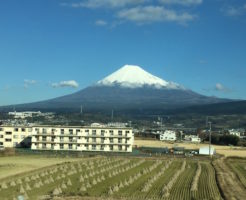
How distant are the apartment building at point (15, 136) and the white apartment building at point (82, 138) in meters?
2.85

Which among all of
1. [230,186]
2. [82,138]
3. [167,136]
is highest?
[82,138]

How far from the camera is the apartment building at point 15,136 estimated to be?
240 ft

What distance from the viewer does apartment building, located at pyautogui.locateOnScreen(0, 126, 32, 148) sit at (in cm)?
7312

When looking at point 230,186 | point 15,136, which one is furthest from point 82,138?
point 230,186

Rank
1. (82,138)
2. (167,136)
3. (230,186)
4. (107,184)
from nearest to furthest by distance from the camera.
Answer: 1. (230,186)
2. (107,184)
3. (82,138)
4. (167,136)

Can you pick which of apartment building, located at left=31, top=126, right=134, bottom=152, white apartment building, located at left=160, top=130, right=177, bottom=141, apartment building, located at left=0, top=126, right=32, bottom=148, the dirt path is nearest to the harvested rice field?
the dirt path

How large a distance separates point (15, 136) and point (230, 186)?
46.6 metres

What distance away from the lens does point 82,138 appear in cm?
7031


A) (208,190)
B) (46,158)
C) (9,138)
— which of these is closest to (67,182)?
(208,190)

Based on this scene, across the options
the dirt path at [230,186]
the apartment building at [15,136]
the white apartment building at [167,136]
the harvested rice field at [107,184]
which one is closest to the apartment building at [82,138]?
the apartment building at [15,136]

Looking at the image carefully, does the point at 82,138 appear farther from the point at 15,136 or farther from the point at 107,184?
the point at 107,184

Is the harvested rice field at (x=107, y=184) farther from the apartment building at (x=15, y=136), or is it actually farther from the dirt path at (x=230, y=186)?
the apartment building at (x=15, y=136)

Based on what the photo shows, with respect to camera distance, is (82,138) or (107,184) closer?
(107,184)

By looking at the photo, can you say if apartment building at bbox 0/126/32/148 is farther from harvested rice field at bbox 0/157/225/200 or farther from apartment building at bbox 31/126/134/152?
harvested rice field at bbox 0/157/225/200
